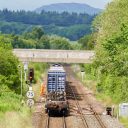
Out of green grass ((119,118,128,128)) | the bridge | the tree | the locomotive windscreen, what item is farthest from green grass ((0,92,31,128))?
the bridge

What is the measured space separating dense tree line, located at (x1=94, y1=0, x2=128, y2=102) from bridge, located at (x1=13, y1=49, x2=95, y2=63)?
814cm

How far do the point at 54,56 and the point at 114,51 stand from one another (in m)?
32.9

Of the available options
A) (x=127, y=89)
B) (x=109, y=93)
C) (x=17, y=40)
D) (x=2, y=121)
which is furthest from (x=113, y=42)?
(x=17, y=40)

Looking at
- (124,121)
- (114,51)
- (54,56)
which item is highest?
(114,51)

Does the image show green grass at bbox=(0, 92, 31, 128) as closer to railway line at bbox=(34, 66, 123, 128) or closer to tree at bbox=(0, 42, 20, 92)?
railway line at bbox=(34, 66, 123, 128)

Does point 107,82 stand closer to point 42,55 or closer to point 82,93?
point 82,93

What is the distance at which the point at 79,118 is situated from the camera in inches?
1587

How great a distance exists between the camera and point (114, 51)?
46.4 metres

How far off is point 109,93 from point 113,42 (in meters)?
8.78

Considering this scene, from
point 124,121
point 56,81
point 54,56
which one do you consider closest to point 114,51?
point 56,81

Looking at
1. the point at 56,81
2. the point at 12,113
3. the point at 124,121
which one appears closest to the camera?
the point at 12,113

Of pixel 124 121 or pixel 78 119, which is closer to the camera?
pixel 124 121

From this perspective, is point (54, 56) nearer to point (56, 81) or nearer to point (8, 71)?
point (56, 81)

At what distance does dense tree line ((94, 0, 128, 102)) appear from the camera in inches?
1764
